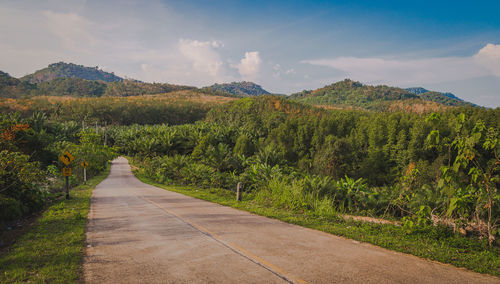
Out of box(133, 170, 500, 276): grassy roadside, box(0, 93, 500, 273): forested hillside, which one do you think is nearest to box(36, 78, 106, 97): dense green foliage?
box(0, 93, 500, 273): forested hillside

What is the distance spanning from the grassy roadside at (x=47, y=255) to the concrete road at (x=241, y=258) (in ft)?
0.83

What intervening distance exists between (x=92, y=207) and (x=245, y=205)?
5.98 meters

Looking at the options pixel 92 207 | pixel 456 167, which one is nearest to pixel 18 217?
pixel 92 207

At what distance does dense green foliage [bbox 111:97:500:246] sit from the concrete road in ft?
5.99

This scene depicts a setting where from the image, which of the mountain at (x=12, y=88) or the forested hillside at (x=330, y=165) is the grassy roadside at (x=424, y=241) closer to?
the forested hillside at (x=330, y=165)

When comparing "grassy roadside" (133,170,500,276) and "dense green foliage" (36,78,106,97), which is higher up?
"dense green foliage" (36,78,106,97)

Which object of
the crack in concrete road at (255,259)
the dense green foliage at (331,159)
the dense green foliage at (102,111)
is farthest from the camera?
the dense green foliage at (102,111)

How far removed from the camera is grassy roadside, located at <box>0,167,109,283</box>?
4.41 m

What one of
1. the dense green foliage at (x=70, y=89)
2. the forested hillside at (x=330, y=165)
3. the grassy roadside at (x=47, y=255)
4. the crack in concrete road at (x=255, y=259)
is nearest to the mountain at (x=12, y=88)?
the forested hillside at (x=330, y=165)

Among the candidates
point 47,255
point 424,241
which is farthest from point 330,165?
point 47,255

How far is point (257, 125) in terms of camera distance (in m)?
87.9

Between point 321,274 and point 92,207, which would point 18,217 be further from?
point 321,274

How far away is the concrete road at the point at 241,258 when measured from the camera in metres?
4.31

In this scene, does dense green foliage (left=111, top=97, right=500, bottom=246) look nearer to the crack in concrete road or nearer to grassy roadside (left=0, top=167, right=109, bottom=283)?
the crack in concrete road
